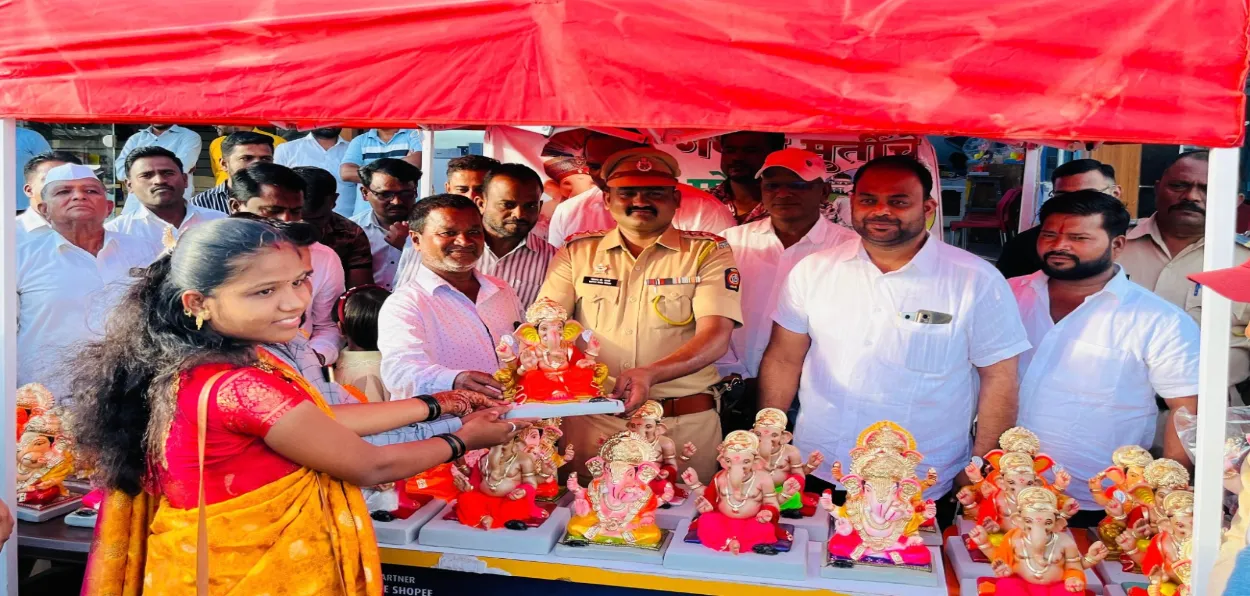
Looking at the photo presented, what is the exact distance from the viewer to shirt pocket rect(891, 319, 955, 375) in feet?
10.9

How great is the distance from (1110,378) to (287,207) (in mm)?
3321

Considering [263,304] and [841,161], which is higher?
[841,161]

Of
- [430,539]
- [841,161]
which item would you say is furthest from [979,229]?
[430,539]

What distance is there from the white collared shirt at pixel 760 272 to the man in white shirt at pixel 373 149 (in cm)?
351

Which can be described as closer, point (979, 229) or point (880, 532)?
point (880, 532)

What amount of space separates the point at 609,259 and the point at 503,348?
0.60m

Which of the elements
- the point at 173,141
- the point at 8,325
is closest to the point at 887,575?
the point at 8,325

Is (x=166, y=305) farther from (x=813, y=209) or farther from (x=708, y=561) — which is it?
(x=813, y=209)

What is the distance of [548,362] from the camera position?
312cm

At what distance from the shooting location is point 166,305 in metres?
2.32

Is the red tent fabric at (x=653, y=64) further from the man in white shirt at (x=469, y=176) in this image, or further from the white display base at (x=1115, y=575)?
the man in white shirt at (x=469, y=176)

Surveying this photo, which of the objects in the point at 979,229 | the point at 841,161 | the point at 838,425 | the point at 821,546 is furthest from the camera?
the point at 979,229

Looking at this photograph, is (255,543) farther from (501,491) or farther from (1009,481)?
(1009,481)

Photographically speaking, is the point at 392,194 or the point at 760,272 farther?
the point at 392,194
